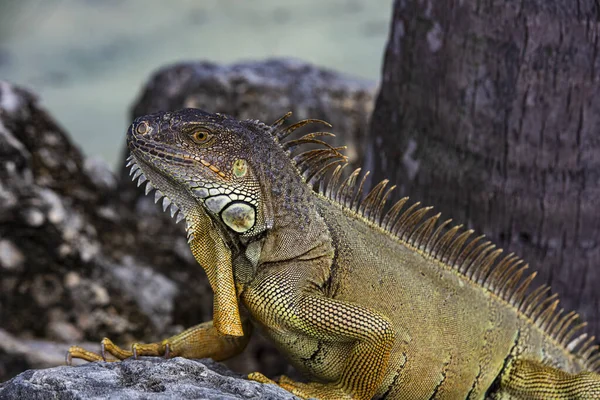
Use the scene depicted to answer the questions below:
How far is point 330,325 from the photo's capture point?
3705 mm

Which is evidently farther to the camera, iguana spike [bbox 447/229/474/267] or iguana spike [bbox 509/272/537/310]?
iguana spike [bbox 509/272/537/310]

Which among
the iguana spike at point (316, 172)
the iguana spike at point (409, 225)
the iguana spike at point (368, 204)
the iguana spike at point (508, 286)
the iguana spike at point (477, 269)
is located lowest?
the iguana spike at point (508, 286)

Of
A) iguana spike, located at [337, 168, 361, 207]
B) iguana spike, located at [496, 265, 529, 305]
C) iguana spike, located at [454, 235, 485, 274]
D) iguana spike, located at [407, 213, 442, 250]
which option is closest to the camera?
iguana spike, located at [337, 168, 361, 207]

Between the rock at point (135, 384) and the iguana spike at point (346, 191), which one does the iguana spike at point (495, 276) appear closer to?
the iguana spike at point (346, 191)

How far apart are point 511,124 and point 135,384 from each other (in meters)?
2.66

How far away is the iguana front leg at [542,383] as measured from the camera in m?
4.21

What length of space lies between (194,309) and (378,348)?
300cm

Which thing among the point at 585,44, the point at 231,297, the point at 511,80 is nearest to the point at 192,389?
the point at 231,297

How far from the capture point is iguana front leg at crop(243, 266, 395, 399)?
371 centimetres

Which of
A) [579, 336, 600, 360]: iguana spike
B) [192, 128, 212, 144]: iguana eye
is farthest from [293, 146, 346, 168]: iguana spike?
[579, 336, 600, 360]: iguana spike

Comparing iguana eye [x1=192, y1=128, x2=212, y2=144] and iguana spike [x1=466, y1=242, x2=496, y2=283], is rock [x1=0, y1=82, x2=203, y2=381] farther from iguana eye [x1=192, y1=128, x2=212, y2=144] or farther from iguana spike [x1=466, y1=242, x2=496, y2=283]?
iguana spike [x1=466, y1=242, x2=496, y2=283]

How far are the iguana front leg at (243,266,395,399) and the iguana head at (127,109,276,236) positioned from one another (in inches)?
12.4

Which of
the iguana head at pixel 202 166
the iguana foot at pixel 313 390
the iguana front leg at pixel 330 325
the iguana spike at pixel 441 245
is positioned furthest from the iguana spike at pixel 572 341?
the iguana head at pixel 202 166

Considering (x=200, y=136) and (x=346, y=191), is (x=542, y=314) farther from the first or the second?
(x=200, y=136)
